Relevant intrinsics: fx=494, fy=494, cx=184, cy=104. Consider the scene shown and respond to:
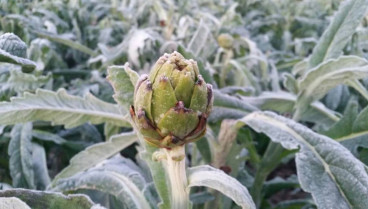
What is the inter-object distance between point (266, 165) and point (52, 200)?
2.06 feet

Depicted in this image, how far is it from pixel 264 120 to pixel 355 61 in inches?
9.4

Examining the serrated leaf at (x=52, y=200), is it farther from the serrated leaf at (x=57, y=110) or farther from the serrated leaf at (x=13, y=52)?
the serrated leaf at (x=57, y=110)

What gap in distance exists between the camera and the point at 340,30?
1213 mm

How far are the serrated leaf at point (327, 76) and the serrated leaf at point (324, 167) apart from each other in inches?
7.9

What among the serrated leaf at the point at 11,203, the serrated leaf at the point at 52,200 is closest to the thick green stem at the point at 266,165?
the serrated leaf at the point at 52,200

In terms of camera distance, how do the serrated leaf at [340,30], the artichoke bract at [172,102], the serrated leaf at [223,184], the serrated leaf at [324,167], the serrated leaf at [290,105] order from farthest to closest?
the serrated leaf at [290,105]
the serrated leaf at [340,30]
the serrated leaf at [324,167]
the serrated leaf at [223,184]
the artichoke bract at [172,102]

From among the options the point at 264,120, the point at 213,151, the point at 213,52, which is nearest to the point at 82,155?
the point at 213,151

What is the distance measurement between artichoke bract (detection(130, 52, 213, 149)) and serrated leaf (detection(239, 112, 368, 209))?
288mm

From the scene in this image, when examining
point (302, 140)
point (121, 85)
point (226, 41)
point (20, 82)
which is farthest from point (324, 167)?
point (226, 41)

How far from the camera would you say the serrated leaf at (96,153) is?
1.08 meters

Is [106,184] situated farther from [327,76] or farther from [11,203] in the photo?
[327,76]

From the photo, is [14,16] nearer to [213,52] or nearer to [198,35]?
[198,35]

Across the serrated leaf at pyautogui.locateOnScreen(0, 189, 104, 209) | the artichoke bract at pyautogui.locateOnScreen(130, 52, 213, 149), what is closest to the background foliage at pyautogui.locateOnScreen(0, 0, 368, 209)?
the serrated leaf at pyautogui.locateOnScreen(0, 189, 104, 209)

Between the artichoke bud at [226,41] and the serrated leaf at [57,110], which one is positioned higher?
the serrated leaf at [57,110]
